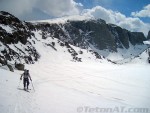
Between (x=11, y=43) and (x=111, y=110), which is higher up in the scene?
(x=11, y=43)

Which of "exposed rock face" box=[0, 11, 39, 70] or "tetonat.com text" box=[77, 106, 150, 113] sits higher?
"exposed rock face" box=[0, 11, 39, 70]

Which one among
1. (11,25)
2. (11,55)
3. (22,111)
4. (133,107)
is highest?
(11,25)

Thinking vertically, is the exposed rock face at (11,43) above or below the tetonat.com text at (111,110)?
above

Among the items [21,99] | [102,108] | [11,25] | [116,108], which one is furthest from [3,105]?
[11,25]

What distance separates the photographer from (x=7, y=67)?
109 ft

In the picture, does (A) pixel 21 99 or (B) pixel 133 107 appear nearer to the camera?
(A) pixel 21 99

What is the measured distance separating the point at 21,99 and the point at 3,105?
2760mm

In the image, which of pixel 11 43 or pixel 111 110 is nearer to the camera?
pixel 111 110

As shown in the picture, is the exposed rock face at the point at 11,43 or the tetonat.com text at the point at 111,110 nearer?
the tetonat.com text at the point at 111,110

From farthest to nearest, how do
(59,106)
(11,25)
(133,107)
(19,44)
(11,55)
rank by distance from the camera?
(11,25) → (19,44) → (11,55) → (133,107) → (59,106)

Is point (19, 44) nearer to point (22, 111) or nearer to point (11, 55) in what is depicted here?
point (11, 55)

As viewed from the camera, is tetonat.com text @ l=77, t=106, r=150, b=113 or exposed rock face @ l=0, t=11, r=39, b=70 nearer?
tetonat.com text @ l=77, t=106, r=150, b=113

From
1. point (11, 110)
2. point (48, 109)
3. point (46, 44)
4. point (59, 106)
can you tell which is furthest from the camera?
point (46, 44)

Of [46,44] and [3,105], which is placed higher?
[46,44]
